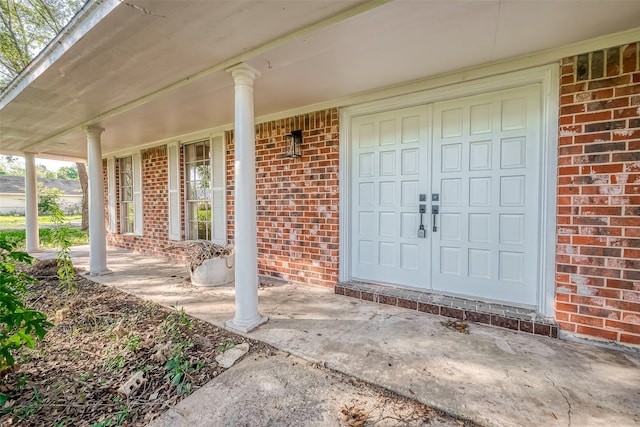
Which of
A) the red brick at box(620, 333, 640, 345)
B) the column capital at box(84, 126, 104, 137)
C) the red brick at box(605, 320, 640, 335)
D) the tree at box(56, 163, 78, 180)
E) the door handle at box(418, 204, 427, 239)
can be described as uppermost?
the tree at box(56, 163, 78, 180)

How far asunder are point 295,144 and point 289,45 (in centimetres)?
166

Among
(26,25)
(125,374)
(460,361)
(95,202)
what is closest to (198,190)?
(95,202)

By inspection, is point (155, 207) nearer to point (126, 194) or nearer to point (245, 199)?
point (126, 194)

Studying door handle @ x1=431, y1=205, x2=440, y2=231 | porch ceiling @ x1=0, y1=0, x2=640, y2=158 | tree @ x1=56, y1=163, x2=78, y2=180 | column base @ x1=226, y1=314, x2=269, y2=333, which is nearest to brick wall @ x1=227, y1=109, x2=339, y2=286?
porch ceiling @ x1=0, y1=0, x2=640, y2=158

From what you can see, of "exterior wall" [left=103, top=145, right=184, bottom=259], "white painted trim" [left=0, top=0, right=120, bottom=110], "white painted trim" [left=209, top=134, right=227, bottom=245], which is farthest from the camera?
"exterior wall" [left=103, top=145, right=184, bottom=259]

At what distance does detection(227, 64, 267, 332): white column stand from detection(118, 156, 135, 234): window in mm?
5504

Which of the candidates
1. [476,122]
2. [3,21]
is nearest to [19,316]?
[476,122]

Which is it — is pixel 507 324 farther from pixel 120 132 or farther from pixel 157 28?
pixel 120 132

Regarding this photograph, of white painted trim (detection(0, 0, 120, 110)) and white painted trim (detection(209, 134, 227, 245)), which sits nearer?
white painted trim (detection(0, 0, 120, 110))

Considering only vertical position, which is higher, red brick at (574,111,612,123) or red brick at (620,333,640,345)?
red brick at (574,111,612,123)

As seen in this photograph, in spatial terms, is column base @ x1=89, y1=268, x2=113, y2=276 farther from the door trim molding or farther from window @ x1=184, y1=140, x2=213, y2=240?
the door trim molding

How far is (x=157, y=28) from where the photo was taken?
2.03 meters

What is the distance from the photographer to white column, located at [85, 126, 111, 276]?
4.43 meters

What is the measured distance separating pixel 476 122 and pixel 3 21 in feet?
32.0
